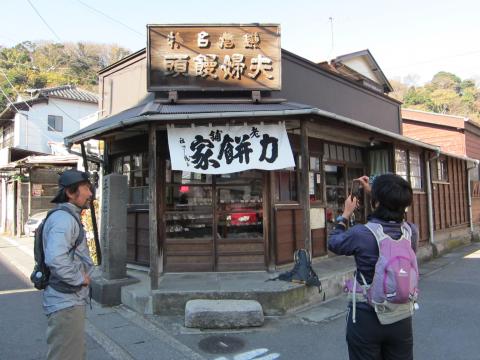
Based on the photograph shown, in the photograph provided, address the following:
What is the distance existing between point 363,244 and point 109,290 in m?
6.10

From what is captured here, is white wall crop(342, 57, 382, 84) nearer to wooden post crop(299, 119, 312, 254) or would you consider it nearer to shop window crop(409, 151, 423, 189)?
shop window crop(409, 151, 423, 189)

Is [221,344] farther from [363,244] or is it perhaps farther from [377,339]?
[363,244]

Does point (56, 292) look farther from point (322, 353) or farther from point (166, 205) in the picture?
point (166, 205)

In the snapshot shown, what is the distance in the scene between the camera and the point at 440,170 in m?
15.0

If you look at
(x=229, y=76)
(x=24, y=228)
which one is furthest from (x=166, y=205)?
(x=24, y=228)

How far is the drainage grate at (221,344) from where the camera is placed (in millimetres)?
5508

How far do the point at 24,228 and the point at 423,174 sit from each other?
1854cm

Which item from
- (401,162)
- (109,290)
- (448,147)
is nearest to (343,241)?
(109,290)

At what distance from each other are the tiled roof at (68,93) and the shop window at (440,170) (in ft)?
75.4

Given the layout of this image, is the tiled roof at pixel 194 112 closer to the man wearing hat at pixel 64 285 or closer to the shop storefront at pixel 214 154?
the shop storefront at pixel 214 154

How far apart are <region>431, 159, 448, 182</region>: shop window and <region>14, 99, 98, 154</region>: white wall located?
75.9ft

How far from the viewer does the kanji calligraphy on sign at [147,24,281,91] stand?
8.19 meters

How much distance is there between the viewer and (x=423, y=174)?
13.5m

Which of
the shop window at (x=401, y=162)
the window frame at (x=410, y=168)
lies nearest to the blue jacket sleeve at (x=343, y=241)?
the window frame at (x=410, y=168)
